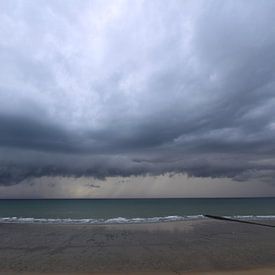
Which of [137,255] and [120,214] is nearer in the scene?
[137,255]

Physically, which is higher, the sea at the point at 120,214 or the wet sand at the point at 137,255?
the sea at the point at 120,214

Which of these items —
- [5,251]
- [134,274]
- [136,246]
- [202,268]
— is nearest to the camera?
[134,274]

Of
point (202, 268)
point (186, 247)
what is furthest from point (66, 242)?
point (202, 268)

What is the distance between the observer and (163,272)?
1402cm

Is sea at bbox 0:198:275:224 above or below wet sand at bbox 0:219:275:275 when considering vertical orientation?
above

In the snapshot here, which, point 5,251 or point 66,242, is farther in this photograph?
point 66,242

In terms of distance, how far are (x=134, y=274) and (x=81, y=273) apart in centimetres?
226

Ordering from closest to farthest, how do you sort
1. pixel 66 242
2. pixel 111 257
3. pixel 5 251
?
pixel 111 257 → pixel 5 251 → pixel 66 242

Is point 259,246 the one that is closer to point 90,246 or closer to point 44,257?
point 90,246

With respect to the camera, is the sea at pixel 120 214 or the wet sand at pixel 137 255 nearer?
the wet sand at pixel 137 255

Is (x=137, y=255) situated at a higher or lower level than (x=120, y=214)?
lower

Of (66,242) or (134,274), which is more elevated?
(66,242)

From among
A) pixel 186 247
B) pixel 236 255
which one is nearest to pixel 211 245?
pixel 186 247

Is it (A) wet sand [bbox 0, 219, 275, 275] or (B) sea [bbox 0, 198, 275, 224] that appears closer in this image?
(A) wet sand [bbox 0, 219, 275, 275]
